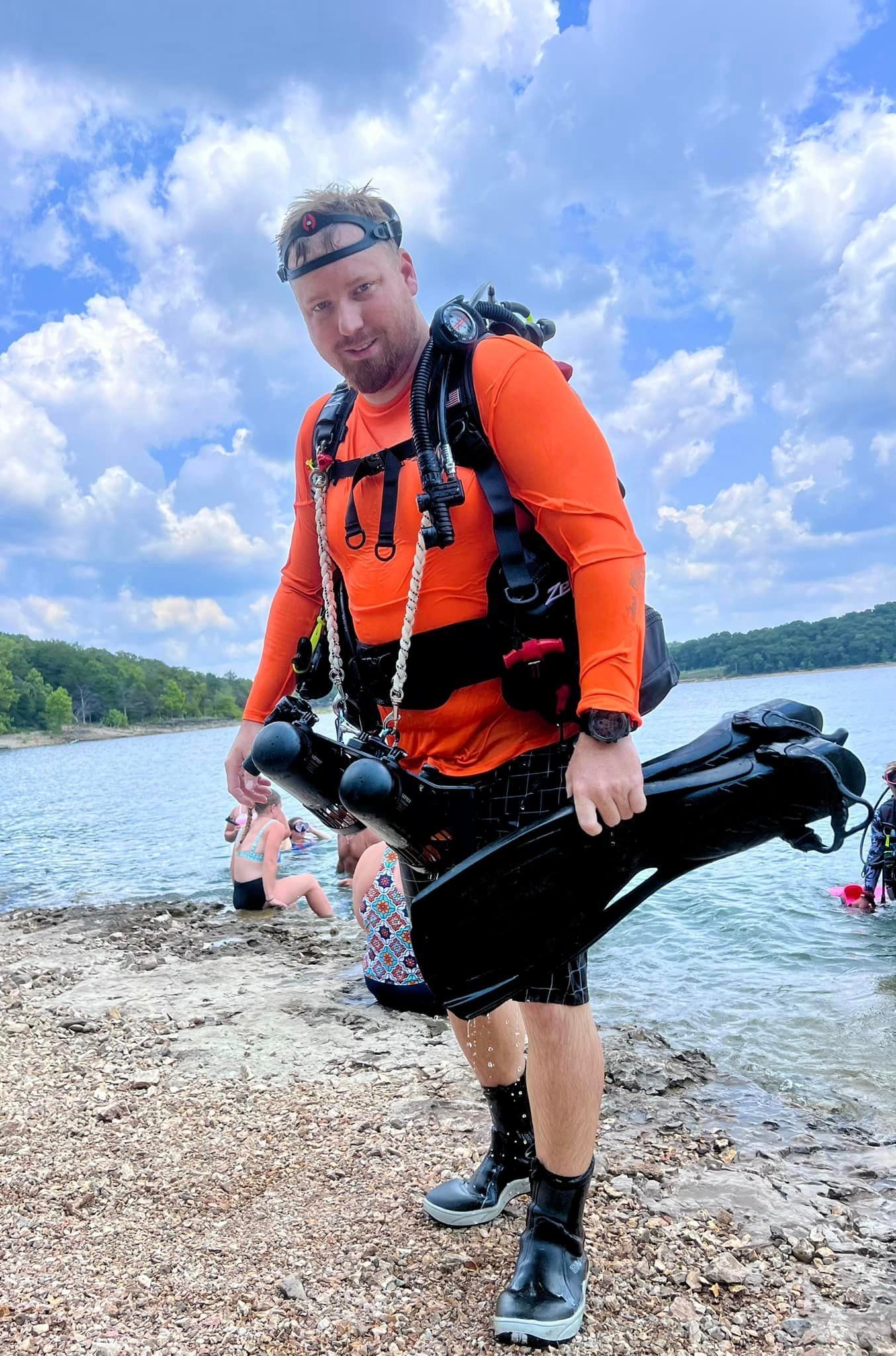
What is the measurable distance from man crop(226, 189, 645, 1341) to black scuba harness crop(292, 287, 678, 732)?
33mm

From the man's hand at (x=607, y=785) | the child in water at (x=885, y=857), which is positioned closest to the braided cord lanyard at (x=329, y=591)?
the man's hand at (x=607, y=785)

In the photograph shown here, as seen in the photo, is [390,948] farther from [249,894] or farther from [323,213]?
[249,894]

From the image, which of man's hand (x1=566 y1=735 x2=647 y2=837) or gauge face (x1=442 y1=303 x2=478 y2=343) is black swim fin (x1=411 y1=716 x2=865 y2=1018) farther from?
gauge face (x1=442 y1=303 x2=478 y2=343)

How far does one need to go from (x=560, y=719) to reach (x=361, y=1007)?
3.89 meters

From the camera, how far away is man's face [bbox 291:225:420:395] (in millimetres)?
2512

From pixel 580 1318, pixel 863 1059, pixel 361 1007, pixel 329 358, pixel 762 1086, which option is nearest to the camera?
pixel 580 1318

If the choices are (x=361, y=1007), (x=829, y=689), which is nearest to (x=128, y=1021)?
(x=361, y=1007)

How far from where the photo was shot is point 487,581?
2309mm

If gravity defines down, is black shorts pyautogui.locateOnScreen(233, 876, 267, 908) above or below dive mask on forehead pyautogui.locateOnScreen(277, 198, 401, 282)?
below

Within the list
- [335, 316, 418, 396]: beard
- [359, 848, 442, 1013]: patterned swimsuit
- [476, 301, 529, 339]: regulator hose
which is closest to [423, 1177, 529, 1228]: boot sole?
[359, 848, 442, 1013]: patterned swimsuit

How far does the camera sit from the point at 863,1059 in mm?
5109

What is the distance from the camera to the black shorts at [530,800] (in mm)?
2254

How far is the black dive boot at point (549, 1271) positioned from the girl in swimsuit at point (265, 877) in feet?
23.4

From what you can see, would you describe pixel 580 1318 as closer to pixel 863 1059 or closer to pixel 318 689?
pixel 318 689
